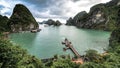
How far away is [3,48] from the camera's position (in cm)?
1338

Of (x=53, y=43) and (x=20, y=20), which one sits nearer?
(x=53, y=43)

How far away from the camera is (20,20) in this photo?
97.4m

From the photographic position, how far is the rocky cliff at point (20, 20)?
309 ft

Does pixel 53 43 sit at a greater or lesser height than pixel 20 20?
lesser

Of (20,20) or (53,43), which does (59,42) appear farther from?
(20,20)

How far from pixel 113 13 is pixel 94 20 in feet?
49.7

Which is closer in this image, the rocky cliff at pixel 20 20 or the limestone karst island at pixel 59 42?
the limestone karst island at pixel 59 42

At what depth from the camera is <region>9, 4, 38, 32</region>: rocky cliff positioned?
309 ft

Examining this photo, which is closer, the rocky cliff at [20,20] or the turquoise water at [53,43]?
the turquoise water at [53,43]

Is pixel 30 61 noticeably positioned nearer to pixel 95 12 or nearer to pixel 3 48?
pixel 3 48

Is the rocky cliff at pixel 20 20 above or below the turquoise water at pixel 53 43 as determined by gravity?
above

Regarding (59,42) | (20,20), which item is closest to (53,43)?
(59,42)

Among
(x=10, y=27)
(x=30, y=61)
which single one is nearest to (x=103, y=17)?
(x=10, y=27)

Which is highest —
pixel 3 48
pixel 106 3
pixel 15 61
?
pixel 106 3
